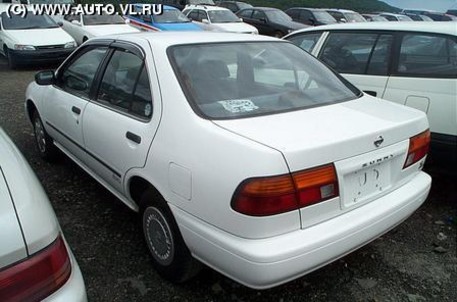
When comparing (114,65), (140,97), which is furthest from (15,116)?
(140,97)

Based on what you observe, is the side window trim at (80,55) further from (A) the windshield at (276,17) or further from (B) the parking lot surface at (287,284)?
(A) the windshield at (276,17)

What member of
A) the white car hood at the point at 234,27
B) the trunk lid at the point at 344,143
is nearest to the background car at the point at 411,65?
the trunk lid at the point at 344,143

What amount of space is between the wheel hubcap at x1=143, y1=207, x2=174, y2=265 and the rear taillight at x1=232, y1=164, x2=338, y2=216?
0.71 meters

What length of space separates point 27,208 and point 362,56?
3.63 meters

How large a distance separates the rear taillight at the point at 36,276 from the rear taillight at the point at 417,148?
1.98 m

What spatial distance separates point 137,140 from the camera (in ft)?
8.14

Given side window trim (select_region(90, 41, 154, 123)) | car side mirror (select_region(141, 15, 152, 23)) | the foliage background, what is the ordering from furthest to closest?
the foliage background < car side mirror (select_region(141, 15, 152, 23)) < side window trim (select_region(90, 41, 154, 123))

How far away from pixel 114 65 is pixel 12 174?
159 cm

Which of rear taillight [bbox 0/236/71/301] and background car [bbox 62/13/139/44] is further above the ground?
rear taillight [bbox 0/236/71/301]

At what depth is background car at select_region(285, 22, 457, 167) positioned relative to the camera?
3.46 meters

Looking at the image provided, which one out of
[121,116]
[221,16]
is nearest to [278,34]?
[221,16]

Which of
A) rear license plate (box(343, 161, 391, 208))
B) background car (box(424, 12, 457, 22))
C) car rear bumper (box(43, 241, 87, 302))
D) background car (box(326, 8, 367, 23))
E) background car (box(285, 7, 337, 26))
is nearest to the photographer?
car rear bumper (box(43, 241, 87, 302))

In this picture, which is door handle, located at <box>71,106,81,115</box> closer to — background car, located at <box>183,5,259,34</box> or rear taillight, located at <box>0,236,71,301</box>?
rear taillight, located at <box>0,236,71,301</box>

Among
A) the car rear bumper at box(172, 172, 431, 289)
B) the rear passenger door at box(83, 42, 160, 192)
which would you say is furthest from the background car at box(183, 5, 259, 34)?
the car rear bumper at box(172, 172, 431, 289)
